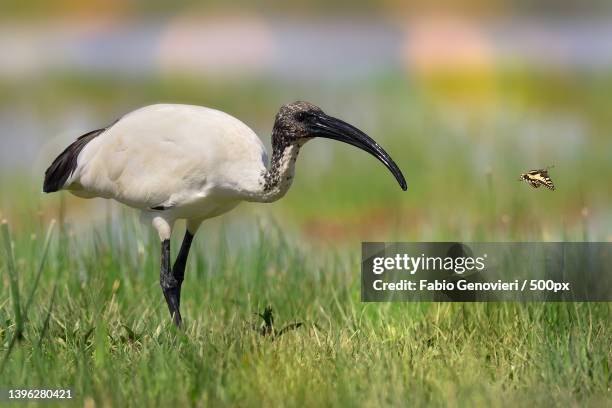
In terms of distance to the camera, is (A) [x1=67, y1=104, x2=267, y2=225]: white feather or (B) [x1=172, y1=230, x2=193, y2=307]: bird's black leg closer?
(A) [x1=67, y1=104, x2=267, y2=225]: white feather

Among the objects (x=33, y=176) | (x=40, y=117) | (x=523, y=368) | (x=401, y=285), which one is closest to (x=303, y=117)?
(x=401, y=285)

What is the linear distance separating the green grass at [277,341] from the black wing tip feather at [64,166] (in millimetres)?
612

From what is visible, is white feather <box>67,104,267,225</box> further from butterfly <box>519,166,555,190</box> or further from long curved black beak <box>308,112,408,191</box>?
butterfly <box>519,166,555,190</box>

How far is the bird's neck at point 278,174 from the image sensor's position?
6.09 meters

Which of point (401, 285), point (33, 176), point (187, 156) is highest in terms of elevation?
point (33, 176)

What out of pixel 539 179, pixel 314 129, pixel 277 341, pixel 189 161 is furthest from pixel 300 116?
pixel 539 179

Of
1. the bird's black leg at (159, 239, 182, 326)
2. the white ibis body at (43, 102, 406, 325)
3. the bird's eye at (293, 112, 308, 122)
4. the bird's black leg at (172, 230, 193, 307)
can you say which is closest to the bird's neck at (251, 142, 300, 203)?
the white ibis body at (43, 102, 406, 325)

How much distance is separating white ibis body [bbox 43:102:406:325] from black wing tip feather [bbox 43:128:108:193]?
0.05 meters

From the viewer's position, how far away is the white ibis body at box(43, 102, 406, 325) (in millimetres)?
6070

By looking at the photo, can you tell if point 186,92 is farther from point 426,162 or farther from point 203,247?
point 203,247

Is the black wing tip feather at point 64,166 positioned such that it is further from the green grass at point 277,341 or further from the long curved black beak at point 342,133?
the long curved black beak at point 342,133

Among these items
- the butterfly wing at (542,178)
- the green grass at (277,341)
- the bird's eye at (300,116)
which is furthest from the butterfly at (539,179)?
the bird's eye at (300,116)

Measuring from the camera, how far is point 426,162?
14047mm

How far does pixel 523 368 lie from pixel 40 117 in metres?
12.5
